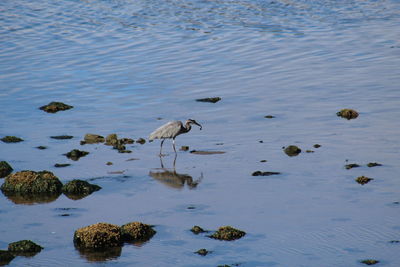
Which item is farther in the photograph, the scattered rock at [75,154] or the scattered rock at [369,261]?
the scattered rock at [75,154]

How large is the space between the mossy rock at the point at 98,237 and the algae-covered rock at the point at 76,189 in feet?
13.2

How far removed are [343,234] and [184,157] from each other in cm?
925

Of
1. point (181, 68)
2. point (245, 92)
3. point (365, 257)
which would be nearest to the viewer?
point (365, 257)

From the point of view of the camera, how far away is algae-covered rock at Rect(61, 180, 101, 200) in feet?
82.3

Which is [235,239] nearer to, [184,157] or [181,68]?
[184,157]

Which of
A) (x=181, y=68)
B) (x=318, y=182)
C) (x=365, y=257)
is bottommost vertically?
(x=365, y=257)

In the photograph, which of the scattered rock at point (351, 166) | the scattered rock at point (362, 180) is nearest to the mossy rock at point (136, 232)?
the scattered rock at point (362, 180)

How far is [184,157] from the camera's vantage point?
2894 cm

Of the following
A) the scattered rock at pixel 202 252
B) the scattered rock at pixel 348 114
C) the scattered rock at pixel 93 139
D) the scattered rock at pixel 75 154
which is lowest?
the scattered rock at pixel 202 252

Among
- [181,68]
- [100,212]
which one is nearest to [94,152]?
[100,212]

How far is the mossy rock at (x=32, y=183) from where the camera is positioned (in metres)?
25.1

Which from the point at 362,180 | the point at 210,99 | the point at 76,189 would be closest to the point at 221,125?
the point at 210,99

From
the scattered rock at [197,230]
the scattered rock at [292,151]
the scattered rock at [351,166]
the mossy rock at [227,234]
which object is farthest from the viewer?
the scattered rock at [292,151]

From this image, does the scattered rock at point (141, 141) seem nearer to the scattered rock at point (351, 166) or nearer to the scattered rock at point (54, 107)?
the scattered rock at point (54, 107)
